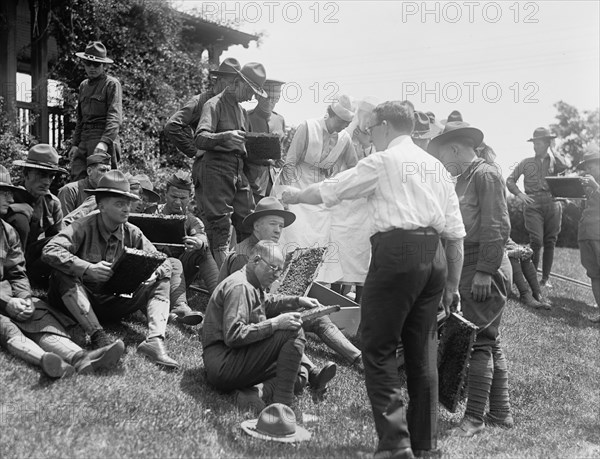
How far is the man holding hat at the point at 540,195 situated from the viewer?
10.8 m

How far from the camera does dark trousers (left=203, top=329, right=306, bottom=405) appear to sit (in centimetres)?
479

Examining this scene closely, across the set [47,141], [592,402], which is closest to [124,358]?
[592,402]

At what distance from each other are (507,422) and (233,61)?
4.50 meters

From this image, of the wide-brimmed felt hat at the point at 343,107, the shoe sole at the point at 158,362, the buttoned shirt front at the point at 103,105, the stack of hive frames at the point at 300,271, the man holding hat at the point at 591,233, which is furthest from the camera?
the man holding hat at the point at 591,233

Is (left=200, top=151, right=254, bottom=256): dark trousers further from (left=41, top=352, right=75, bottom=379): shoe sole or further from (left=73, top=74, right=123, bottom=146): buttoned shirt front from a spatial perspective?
(left=41, top=352, right=75, bottom=379): shoe sole

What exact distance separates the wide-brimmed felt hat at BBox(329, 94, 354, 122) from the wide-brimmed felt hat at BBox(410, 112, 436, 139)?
27.4 inches

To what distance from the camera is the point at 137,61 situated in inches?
518

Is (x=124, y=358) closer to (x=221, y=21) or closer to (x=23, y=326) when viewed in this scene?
(x=23, y=326)

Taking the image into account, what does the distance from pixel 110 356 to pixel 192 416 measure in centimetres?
79

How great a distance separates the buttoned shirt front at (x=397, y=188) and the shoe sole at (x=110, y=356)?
1822 millimetres

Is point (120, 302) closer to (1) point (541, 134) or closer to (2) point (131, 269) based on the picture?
(2) point (131, 269)

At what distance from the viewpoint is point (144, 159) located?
494 inches

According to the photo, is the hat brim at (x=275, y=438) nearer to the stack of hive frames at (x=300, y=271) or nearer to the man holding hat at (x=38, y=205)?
the stack of hive frames at (x=300, y=271)

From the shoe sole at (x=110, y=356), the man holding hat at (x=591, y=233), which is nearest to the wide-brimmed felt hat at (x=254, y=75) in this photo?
the shoe sole at (x=110, y=356)
